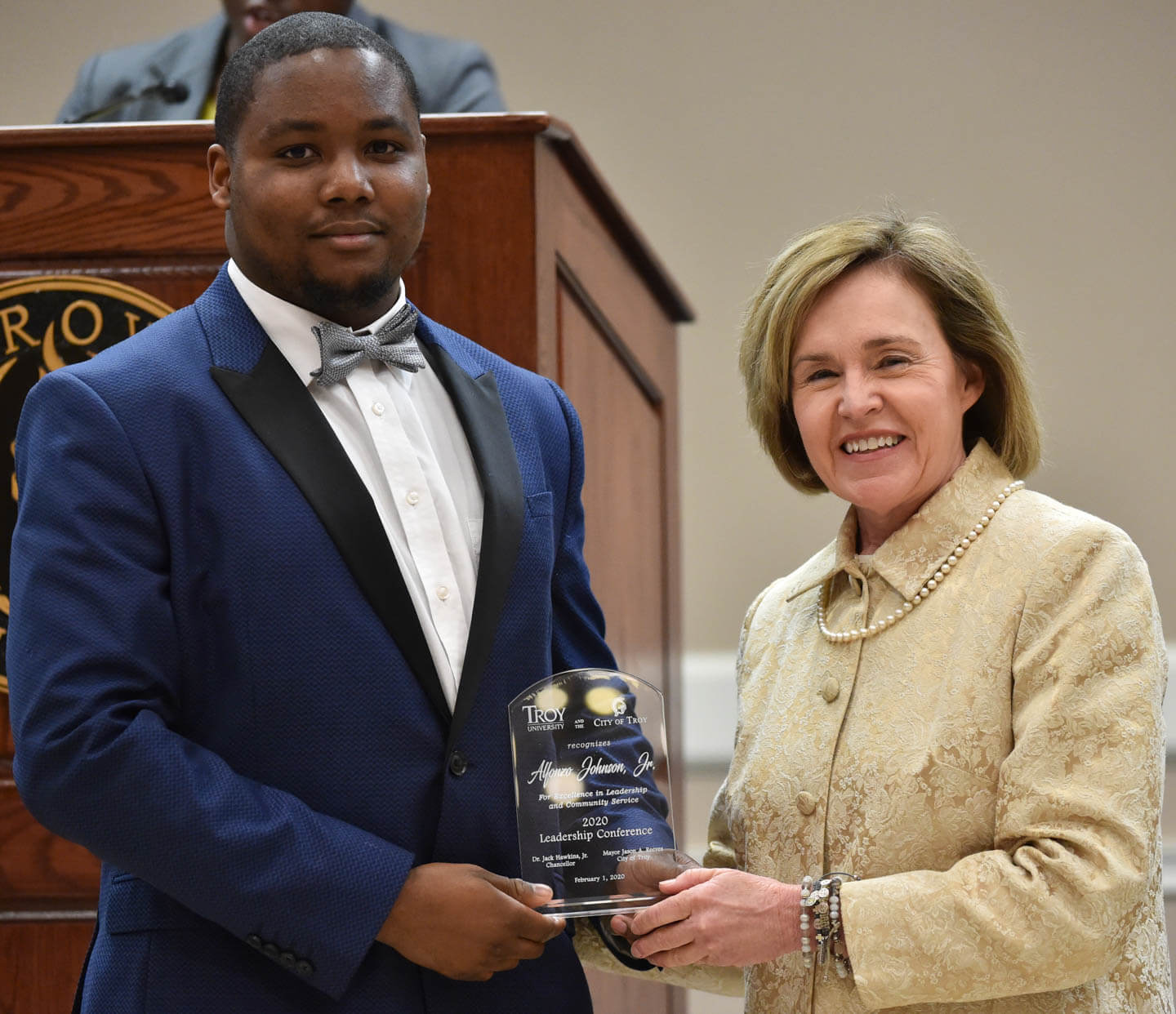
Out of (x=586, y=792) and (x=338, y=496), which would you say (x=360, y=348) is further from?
(x=586, y=792)

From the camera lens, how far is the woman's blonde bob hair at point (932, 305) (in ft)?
5.90

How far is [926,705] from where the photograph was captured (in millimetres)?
1666

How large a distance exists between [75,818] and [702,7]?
3684 mm

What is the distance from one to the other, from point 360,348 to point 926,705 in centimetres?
71

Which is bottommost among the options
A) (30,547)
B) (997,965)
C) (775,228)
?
(997,965)

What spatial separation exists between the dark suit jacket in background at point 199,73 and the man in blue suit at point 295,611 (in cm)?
149

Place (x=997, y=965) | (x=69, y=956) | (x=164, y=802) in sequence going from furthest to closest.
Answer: (x=69, y=956), (x=997, y=965), (x=164, y=802)

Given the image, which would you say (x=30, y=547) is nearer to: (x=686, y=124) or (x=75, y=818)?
(x=75, y=818)

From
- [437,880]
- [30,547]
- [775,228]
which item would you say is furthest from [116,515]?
[775,228]

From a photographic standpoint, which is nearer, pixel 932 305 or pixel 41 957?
pixel 932 305

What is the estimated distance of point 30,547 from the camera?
1.51 m

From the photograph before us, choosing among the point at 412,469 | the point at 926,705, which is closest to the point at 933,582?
the point at 926,705

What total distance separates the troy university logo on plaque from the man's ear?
46cm

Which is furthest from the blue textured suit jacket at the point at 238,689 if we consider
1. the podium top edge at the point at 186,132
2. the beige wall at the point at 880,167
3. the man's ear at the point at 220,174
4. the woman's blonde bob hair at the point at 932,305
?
the beige wall at the point at 880,167
